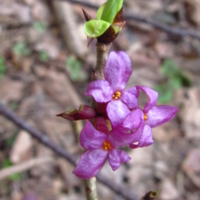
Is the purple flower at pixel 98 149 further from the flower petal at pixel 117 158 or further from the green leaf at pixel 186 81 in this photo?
the green leaf at pixel 186 81

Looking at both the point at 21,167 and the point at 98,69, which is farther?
the point at 21,167

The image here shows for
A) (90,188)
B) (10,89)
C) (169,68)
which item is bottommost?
(10,89)

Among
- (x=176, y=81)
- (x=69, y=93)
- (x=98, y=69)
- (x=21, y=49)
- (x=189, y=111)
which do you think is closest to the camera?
(x=98, y=69)

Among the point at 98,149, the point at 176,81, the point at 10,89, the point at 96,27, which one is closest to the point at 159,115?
the point at 98,149

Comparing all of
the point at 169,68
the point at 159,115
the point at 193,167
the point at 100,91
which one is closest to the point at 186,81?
the point at 169,68

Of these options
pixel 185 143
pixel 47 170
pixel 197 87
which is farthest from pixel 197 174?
pixel 47 170

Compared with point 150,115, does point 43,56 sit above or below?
below

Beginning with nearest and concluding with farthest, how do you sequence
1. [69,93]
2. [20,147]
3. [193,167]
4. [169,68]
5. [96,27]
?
[96,27]
[20,147]
[193,167]
[69,93]
[169,68]

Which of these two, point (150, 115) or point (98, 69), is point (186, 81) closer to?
point (150, 115)
